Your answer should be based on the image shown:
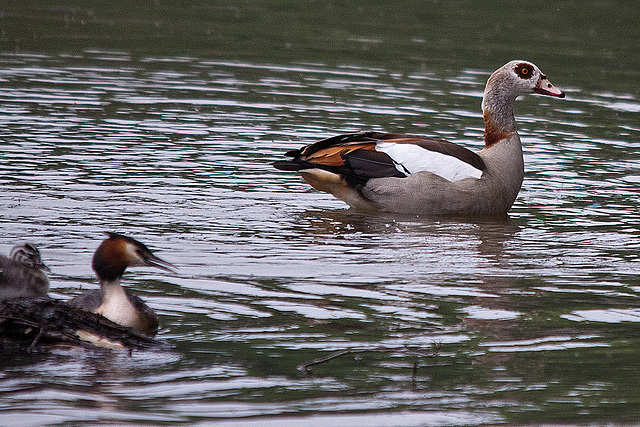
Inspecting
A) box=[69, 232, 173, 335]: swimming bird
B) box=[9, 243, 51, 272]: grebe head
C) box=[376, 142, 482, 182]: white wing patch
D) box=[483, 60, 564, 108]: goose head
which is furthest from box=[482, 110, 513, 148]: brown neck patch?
box=[9, 243, 51, 272]: grebe head

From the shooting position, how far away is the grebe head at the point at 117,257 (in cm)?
719

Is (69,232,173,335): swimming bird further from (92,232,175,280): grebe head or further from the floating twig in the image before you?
the floating twig

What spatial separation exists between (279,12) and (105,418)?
59.7 feet

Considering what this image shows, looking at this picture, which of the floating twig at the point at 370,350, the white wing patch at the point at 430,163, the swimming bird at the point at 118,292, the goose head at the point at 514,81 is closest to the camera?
the floating twig at the point at 370,350

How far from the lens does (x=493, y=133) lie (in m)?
11.8

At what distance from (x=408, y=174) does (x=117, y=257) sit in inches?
176

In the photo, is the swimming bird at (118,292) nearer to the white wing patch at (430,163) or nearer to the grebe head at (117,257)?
the grebe head at (117,257)

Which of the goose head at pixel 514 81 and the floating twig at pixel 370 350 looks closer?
the floating twig at pixel 370 350

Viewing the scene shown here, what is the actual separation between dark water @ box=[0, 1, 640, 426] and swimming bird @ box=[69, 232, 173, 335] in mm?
247

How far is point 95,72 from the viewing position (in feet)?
57.1

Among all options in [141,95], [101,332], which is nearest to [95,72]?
[141,95]

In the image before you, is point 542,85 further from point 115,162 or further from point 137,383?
point 137,383

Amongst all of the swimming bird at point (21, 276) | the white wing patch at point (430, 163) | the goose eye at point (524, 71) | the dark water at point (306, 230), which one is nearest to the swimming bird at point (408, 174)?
the white wing patch at point (430, 163)

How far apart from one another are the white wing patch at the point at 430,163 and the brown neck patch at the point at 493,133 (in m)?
0.72
